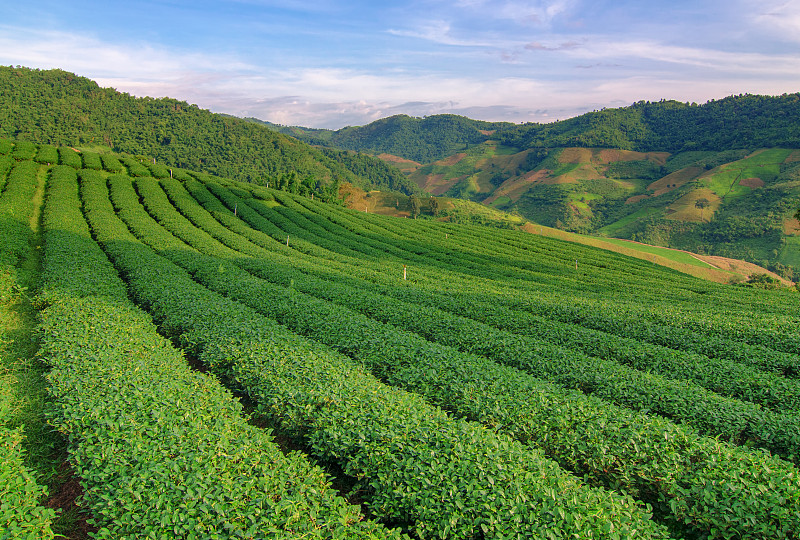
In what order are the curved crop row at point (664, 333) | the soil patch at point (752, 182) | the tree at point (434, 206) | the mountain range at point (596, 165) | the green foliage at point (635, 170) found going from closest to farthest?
the curved crop row at point (664, 333), the tree at point (434, 206), the mountain range at point (596, 165), the soil patch at point (752, 182), the green foliage at point (635, 170)

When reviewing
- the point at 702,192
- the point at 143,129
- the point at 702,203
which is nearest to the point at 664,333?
the point at 702,203

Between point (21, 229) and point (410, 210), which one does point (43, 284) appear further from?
point (410, 210)

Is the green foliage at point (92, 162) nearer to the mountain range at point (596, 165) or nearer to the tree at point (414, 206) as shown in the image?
the mountain range at point (596, 165)

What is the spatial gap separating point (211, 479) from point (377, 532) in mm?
2734

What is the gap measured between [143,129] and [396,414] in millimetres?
167367

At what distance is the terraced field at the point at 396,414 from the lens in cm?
625

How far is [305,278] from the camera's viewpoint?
2594 cm

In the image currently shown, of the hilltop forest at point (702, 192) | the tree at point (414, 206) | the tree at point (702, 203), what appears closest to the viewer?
the tree at point (414, 206)

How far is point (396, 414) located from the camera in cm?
857

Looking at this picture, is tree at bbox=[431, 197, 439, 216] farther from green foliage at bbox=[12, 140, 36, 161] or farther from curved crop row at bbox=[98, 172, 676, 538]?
curved crop row at bbox=[98, 172, 676, 538]

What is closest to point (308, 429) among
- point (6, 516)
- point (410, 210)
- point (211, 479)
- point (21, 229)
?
point (211, 479)

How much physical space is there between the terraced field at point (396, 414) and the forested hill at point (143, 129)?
102 m

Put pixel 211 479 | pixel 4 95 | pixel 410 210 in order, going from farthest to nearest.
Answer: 1. pixel 4 95
2. pixel 410 210
3. pixel 211 479

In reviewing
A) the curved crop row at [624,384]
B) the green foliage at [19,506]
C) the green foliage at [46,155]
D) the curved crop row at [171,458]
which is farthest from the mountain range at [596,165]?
the green foliage at [19,506]
